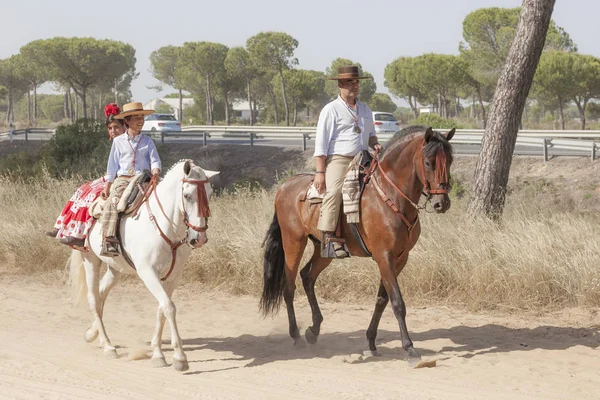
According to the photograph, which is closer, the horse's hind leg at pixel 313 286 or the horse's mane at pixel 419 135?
the horse's mane at pixel 419 135

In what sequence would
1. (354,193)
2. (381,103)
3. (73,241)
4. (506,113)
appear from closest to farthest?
1. (354,193)
2. (73,241)
3. (506,113)
4. (381,103)

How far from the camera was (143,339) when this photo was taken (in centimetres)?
934

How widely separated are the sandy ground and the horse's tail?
0.44m

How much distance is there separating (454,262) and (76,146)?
16766 mm

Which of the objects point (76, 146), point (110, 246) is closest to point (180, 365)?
point (110, 246)

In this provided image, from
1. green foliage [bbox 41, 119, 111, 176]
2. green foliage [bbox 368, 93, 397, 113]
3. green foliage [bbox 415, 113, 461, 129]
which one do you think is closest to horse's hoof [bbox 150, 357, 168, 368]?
green foliage [bbox 41, 119, 111, 176]

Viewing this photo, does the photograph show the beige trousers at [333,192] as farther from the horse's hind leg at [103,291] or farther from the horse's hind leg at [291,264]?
the horse's hind leg at [103,291]

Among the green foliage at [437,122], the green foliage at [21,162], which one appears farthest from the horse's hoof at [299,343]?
the green foliage at [437,122]

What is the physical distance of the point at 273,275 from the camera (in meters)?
9.30

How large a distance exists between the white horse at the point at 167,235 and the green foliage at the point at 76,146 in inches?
603

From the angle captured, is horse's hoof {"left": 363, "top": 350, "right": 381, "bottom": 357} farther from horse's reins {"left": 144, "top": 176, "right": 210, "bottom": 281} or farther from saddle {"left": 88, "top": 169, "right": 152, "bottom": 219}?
saddle {"left": 88, "top": 169, "right": 152, "bottom": 219}

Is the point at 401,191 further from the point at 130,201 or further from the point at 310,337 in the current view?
the point at 130,201

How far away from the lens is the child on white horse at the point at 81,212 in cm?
868

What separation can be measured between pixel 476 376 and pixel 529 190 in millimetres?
13292
